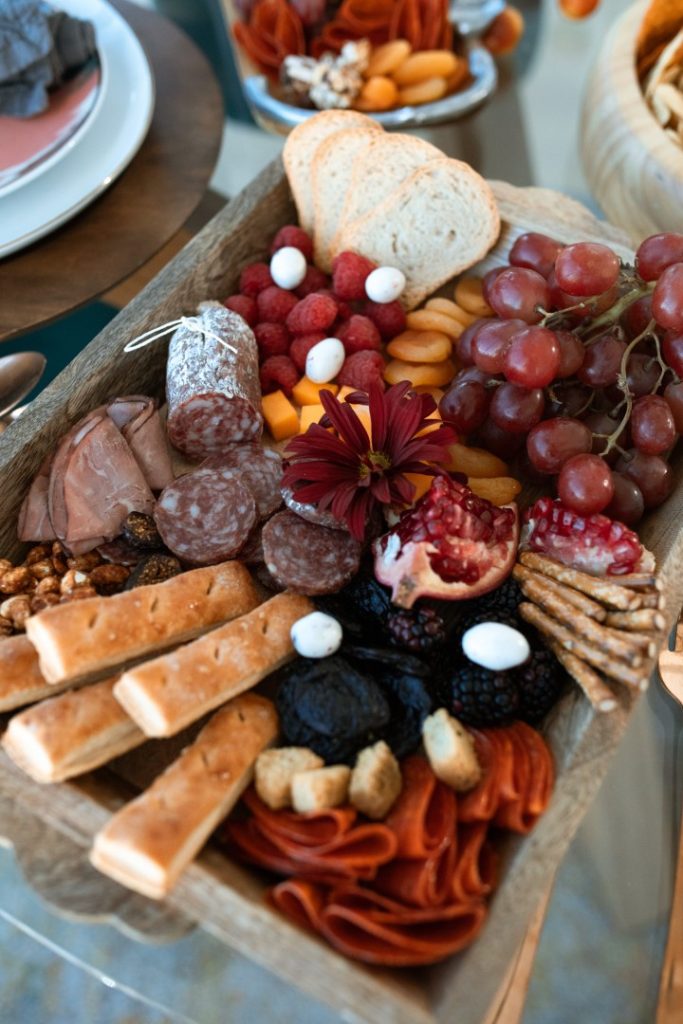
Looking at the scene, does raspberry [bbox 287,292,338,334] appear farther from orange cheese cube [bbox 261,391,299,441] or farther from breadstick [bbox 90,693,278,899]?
breadstick [bbox 90,693,278,899]

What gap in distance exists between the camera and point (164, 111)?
5.17 feet

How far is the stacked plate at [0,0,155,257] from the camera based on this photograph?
133cm

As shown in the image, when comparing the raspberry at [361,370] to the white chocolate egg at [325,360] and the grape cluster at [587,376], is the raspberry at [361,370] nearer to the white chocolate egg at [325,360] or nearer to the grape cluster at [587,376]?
the white chocolate egg at [325,360]

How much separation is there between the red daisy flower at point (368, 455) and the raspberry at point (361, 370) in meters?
0.14

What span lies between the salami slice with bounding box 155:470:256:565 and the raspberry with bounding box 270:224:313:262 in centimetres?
48

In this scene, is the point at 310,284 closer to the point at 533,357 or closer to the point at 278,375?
the point at 278,375

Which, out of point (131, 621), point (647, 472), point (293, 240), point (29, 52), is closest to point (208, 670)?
point (131, 621)

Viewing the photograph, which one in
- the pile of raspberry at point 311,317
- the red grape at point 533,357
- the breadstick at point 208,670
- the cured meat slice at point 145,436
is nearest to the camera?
the breadstick at point 208,670

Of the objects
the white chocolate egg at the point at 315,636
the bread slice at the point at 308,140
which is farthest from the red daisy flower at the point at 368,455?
the bread slice at the point at 308,140

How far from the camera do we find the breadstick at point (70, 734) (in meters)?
0.81

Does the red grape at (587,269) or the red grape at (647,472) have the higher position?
the red grape at (587,269)

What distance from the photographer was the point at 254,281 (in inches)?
52.7

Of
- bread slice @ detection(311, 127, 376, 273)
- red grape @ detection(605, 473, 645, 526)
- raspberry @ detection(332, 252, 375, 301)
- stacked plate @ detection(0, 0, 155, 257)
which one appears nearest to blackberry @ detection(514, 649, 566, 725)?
red grape @ detection(605, 473, 645, 526)

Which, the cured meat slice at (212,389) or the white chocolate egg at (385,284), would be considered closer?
the cured meat slice at (212,389)
